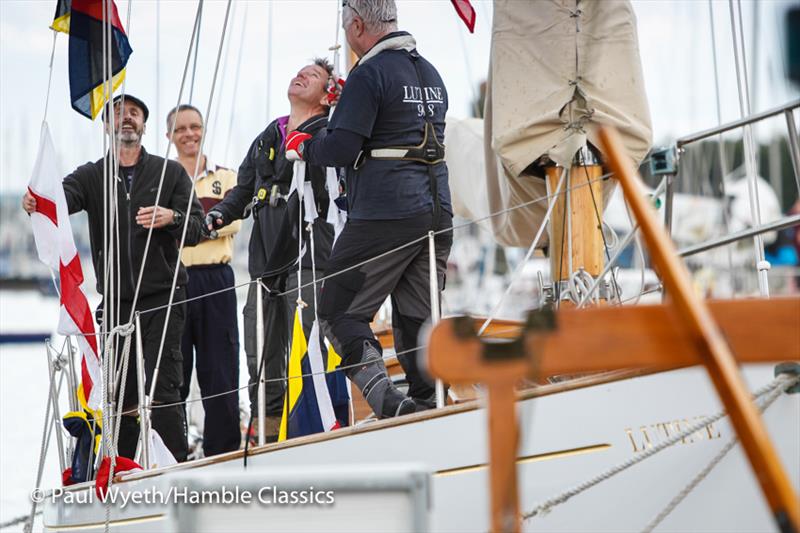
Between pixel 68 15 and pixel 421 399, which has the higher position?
pixel 68 15

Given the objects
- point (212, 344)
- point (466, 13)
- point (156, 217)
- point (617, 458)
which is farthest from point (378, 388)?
point (466, 13)

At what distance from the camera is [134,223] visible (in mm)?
5250

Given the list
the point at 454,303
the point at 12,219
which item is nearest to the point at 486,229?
the point at 454,303

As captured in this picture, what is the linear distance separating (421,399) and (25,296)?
44741 millimetres

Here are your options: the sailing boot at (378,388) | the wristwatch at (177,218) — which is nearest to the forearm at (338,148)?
the sailing boot at (378,388)

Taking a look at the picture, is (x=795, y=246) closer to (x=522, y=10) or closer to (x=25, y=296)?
(x=522, y=10)

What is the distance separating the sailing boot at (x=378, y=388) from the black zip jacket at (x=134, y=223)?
146cm

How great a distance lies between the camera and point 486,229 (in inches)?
241

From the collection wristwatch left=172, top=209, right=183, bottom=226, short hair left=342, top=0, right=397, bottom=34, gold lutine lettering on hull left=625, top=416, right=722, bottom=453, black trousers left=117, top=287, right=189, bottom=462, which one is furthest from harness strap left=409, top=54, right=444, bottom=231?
black trousers left=117, top=287, right=189, bottom=462

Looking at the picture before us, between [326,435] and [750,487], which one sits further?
[326,435]

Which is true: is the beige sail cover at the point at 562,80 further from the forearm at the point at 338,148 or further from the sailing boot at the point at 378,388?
the sailing boot at the point at 378,388

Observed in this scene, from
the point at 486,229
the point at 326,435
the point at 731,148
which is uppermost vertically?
the point at 731,148

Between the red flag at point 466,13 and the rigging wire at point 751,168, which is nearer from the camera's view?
the rigging wire at point 751,168

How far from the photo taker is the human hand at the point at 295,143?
14.7 ft
